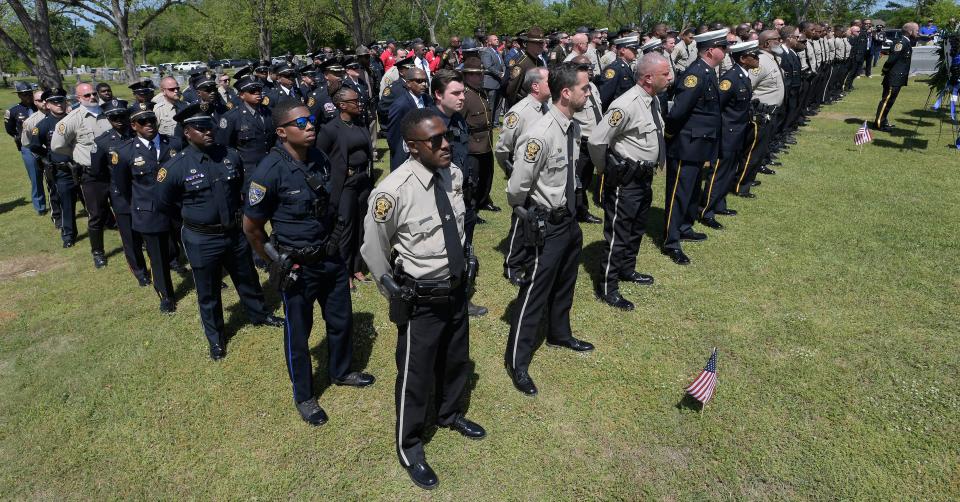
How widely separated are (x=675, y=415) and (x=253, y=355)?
Result: 3951 millimetres

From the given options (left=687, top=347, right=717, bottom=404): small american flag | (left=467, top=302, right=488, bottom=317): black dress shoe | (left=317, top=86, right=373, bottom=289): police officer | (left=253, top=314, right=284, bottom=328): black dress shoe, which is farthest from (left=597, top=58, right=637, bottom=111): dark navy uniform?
(left=253, top=314, right=284, bottom=328): black dress shoe

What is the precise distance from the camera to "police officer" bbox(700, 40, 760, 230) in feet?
23.4

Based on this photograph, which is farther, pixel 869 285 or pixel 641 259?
pixel 641 259

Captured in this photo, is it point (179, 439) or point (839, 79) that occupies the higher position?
point (839, 79)

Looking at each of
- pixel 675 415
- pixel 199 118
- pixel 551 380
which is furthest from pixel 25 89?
pixel 675 415

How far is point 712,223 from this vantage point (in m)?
8.00

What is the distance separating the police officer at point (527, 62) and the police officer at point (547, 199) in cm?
411

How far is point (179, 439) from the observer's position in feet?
13.7

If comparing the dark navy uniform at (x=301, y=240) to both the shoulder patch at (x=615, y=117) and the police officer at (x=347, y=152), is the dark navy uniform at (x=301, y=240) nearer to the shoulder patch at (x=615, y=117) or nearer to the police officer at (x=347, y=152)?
the police officer at (x=347, y=152)

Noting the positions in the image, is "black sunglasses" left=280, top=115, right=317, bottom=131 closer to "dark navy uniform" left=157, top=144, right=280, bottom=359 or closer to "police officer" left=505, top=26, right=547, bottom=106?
"dark navy uniform" left=157, top=144, right=280, bottom=359

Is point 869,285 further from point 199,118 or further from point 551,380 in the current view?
point 199,118

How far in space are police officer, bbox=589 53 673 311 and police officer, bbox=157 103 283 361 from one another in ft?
12.0

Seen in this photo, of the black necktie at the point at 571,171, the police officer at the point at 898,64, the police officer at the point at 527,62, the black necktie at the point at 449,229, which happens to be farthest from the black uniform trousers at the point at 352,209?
the police officer at the point at 898,64

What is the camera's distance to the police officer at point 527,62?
26.8 ft
